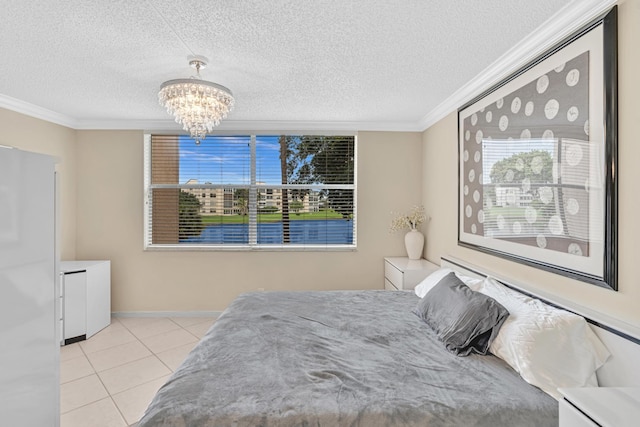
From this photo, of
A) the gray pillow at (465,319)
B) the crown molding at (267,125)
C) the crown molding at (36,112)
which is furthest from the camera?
the crown molding at (267,125)

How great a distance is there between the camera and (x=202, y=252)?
4.11m

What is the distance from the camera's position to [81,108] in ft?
11.4

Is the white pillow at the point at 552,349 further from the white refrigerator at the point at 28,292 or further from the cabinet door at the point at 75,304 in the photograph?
the cabinet door at the point at 75,304

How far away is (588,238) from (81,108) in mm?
4649

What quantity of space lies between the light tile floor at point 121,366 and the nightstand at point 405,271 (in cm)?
233

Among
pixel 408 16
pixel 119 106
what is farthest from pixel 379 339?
pixel 119 106

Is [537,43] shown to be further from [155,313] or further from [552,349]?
[155,313]

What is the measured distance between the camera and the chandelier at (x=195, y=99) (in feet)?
7.61

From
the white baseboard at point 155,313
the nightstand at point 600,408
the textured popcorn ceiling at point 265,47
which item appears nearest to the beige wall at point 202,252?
the white baseboard at point 155,313

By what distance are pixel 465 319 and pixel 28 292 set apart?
2.30 metres

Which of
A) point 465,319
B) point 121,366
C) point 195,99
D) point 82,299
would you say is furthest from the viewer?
point 82,299

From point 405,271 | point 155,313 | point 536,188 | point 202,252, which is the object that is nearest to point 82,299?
point 155,313

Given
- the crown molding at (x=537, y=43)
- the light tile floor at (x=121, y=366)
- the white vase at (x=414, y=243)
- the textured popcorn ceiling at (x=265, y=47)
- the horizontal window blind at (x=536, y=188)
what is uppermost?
the textured popcorn ceiling at (x=265, y=47)

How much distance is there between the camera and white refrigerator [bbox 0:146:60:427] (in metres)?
1.38
